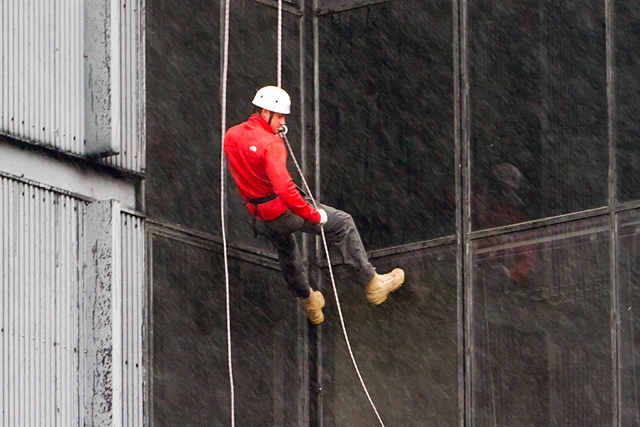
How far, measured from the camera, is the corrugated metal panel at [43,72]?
45.6ft

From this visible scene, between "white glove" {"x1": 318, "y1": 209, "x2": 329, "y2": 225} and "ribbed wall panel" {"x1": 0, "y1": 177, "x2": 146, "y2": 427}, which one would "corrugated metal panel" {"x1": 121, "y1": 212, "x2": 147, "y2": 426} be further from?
"white glove" {"x1": 318, "y1": 209, "x2": 329, "y2": 225}

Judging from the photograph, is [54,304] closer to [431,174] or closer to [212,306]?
[212,306]

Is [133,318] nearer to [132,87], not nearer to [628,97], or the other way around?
[132,87]

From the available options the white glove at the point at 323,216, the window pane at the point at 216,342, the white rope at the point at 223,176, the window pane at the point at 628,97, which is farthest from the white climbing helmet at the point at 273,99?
the window pane at the point at 628,97

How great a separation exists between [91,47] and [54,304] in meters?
2.21

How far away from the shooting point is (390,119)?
53.2 feet

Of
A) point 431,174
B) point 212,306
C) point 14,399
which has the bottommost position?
point 14,399

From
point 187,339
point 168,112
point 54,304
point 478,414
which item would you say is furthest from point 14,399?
point 478,414

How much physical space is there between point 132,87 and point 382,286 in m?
2.85

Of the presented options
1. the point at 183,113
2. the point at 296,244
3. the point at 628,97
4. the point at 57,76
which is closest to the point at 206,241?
the point at 296,244

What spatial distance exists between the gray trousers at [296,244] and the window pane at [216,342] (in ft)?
1.48

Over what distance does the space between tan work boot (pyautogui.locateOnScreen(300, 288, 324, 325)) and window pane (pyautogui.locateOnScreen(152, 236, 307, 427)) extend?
246 mm

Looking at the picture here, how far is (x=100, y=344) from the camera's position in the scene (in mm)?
14227

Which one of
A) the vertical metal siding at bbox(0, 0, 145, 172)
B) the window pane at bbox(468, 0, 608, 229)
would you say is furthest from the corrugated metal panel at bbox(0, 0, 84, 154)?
the window pane at bbox(468, 0, 608, 229)
